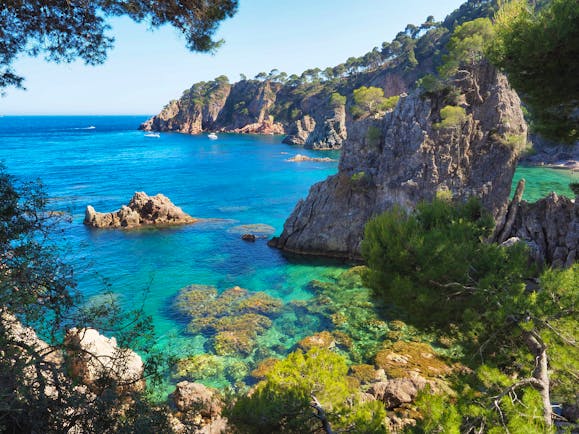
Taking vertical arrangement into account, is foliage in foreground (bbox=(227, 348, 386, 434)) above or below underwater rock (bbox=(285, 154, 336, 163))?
below

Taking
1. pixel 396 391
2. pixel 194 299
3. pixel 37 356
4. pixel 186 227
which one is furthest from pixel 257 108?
pixel 37 356

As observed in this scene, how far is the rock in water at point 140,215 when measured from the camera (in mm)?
38062

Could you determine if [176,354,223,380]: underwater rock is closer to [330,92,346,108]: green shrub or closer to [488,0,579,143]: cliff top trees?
[488,0,579,143]: cliff top trees

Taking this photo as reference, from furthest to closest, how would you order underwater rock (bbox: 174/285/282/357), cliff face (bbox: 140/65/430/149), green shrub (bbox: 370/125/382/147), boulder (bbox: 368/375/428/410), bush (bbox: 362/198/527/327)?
cliff face (bbox: 140/65/430/149), green shrub (bbox: 370/125/382/147), underwater rock (bbox: 174/285/282/357), boulder (bbox: 368/375/428/410), bush (bbox: 362/198/527/327)

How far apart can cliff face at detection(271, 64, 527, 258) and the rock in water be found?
14.9 m

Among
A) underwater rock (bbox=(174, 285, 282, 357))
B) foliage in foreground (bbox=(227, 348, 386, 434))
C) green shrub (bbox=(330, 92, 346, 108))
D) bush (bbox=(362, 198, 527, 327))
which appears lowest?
underwater rock (bbox=(174, 285, 282, 357))

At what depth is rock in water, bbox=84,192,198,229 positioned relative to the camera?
38062 mm

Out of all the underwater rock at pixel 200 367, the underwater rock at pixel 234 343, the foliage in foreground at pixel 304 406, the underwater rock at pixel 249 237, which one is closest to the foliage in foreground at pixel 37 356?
the foliage in foreground at pixel 304 406

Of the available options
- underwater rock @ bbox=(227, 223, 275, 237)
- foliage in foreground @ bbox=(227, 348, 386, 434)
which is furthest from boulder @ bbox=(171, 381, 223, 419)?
underwater rock @ bbox=(227, 223, 275, 237)

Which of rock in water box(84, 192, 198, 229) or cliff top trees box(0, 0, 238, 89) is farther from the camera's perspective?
rock in water box(84, 192, 198, 229)

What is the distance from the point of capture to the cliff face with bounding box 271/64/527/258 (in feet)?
88.3

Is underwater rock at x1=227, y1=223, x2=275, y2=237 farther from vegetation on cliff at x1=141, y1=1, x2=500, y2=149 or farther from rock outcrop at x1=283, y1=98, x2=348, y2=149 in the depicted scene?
rock outcrop at x1=283, y1=98, x2=348, y2=149

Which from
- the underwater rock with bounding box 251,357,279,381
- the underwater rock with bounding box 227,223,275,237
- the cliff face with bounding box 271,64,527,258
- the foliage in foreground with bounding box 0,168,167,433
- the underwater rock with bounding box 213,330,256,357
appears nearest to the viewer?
the foliage in foreground with bounding box 0,168,167,433

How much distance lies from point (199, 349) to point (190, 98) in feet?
514
